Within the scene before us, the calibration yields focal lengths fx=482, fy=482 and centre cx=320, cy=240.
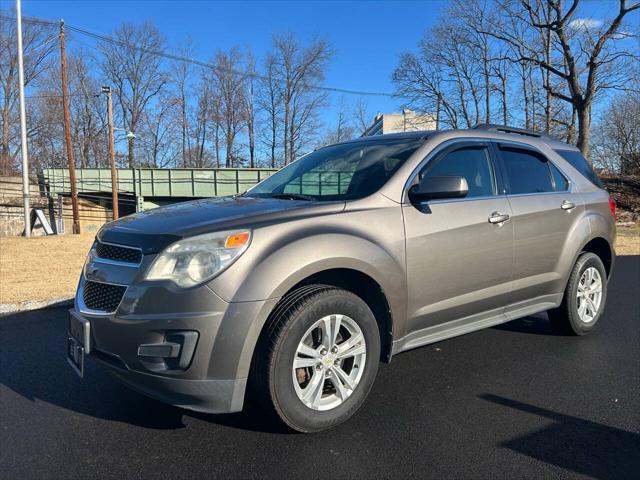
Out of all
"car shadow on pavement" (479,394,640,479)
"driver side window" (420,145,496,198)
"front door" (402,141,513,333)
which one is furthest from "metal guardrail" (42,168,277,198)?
"car shadow on pavement" (479,394,640,479)

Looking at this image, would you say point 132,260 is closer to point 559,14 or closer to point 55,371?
point 55,371

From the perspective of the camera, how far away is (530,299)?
4098 mm

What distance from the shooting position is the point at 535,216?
400 cm

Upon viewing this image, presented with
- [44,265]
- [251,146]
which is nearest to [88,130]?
[251,146]

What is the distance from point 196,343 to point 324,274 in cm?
86

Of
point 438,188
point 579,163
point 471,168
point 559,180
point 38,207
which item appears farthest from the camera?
point 38,207

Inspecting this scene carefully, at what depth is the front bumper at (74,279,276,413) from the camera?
2453 mm

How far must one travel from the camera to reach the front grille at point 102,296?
264 centimetres

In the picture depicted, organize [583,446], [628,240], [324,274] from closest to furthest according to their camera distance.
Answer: [583,446]
[324,274]
[628,240]

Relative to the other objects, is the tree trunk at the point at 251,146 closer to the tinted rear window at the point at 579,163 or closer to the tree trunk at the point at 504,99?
the tree trunk at the point at 504,99

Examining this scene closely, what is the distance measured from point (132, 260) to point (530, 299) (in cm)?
319

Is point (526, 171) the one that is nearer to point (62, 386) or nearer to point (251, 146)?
point (62, 386)

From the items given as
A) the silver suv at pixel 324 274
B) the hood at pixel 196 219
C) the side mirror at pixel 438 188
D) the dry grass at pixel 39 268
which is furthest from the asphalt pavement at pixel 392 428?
the dry grass at pixel 39 268

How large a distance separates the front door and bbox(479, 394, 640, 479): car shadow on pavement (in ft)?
2.96
